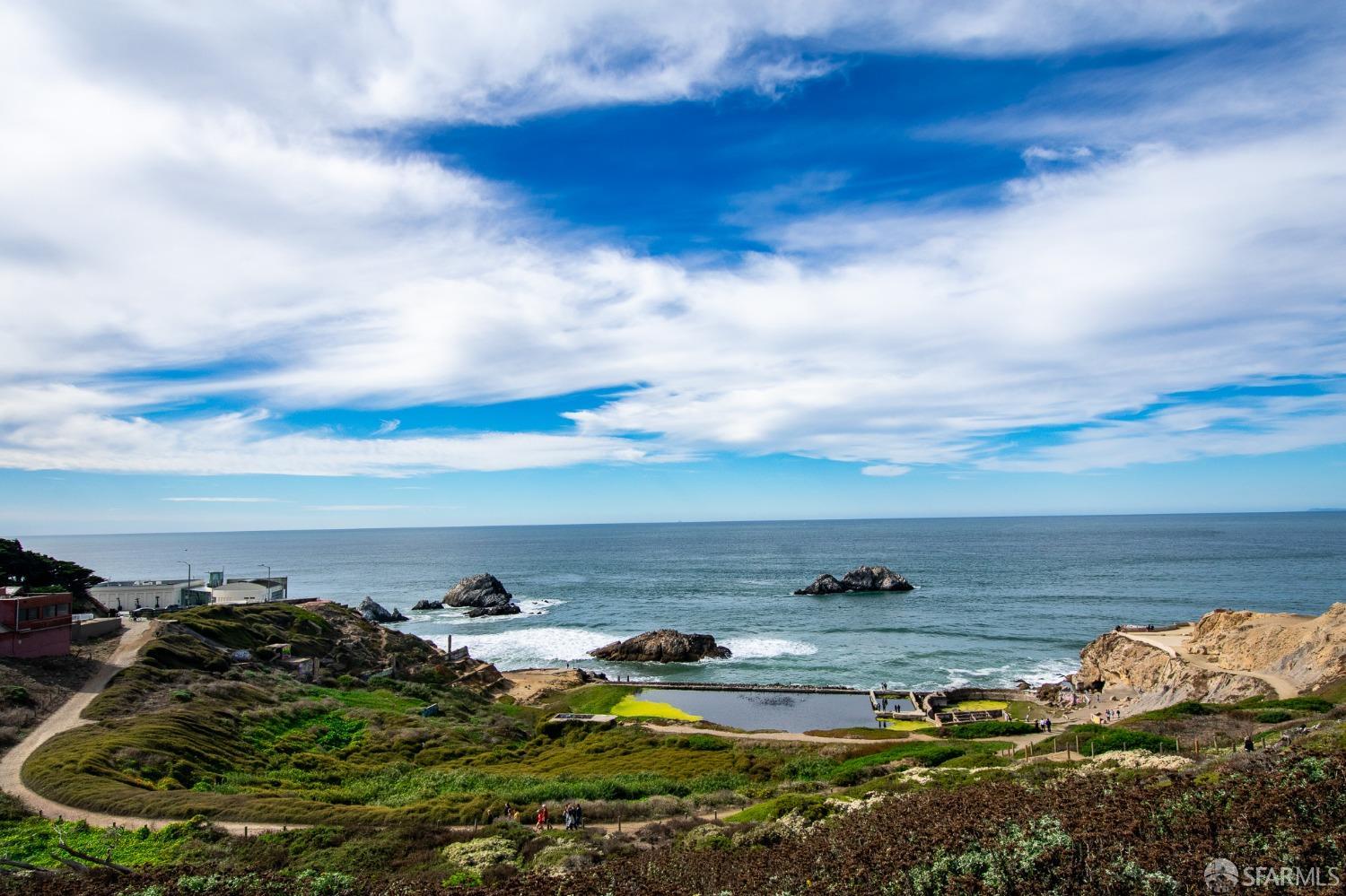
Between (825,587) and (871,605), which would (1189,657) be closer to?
(871,605)

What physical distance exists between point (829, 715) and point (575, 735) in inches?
692

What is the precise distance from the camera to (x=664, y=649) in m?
70.3

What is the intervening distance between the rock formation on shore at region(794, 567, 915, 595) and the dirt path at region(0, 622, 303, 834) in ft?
290

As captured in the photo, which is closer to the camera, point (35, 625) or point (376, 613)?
point (35, 625)

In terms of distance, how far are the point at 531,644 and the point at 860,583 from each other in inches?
2210

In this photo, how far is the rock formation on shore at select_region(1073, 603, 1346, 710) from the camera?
3747 centimetres

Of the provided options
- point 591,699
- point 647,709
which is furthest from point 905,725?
point 591,699

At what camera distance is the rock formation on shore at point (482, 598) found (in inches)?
4016

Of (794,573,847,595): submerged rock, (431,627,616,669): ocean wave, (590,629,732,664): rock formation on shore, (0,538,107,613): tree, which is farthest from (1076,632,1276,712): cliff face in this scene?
(0,538,107,613): tree

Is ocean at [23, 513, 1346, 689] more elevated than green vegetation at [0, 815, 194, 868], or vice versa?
green vegetation at [0, 815, 194, 868]

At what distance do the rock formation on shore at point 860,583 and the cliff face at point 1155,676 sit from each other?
50931mm

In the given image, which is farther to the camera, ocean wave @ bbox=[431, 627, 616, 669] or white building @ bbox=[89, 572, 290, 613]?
ocean wave @ bbox=[431, 627, 616, 669]

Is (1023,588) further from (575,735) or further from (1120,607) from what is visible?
(575,735)

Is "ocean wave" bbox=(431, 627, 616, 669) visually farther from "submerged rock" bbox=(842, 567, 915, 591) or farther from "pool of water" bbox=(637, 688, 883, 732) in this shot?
"submerged rock" bbox=(842, 567, 915, 591)
